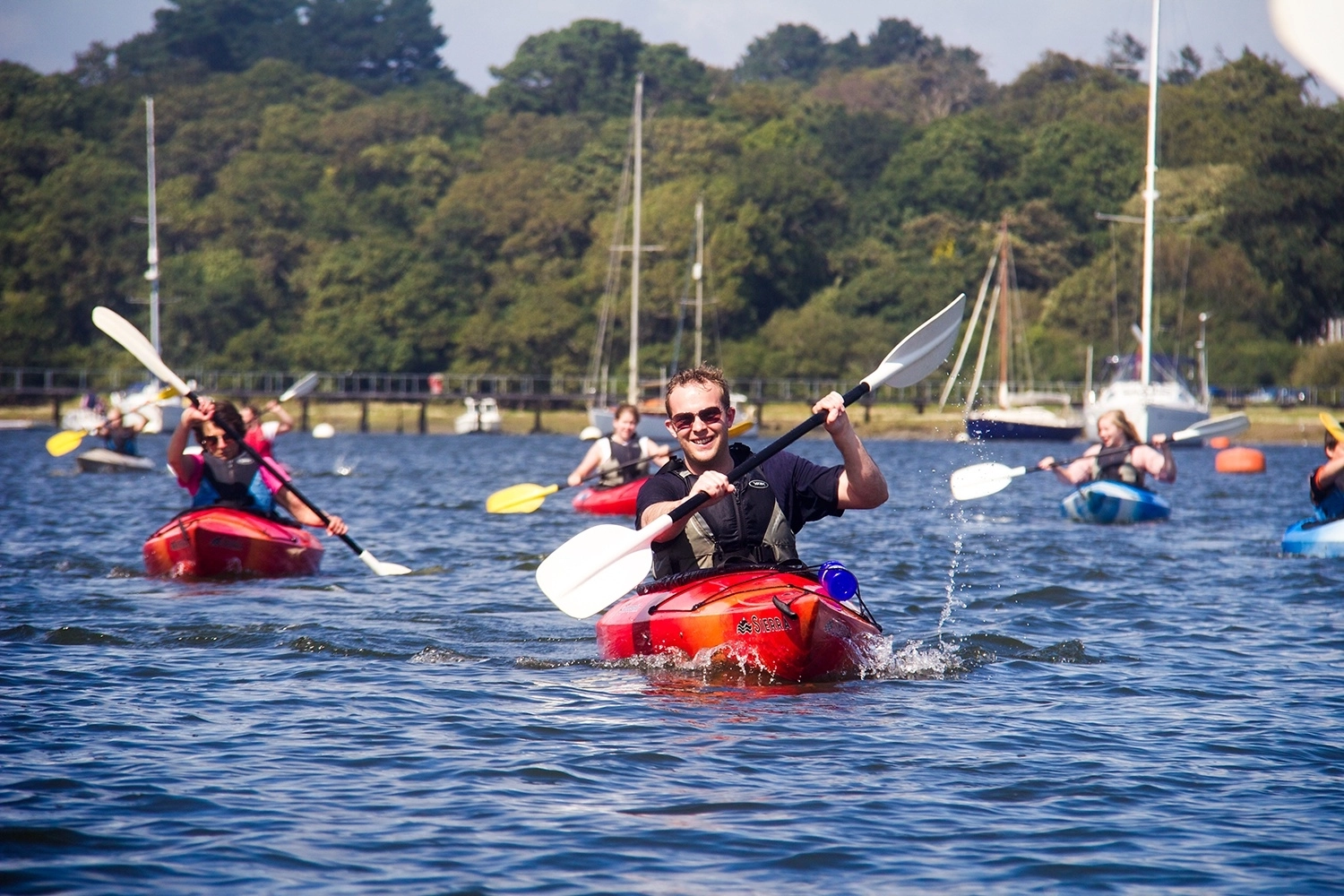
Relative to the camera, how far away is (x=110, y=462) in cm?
2677

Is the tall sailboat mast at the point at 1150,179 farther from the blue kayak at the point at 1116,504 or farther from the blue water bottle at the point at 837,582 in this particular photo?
the blue water bottle at the point at 837,582

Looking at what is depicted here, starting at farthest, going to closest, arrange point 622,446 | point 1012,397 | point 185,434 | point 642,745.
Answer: point 1012,397 < point 622,446 < point 185,434 < point 642,745

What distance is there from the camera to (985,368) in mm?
56000

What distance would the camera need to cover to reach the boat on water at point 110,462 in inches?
1053

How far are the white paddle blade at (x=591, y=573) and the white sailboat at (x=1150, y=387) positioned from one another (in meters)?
16.9

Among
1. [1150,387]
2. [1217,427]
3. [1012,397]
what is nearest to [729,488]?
[1217,427]

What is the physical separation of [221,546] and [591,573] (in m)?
4.61

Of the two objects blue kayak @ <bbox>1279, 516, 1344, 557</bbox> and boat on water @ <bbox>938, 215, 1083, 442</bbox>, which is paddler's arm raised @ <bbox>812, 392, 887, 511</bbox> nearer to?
blue kayak @ <bbox>1279, 516, 1344, 557</bbox>

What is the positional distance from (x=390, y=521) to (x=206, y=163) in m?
67.4

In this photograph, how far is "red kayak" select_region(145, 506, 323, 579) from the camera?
36.8 feet

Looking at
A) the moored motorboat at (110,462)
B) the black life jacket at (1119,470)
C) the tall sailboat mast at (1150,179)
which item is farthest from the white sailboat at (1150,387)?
the moored motorboat at (110,462)

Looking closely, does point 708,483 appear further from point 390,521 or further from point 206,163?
point 206,163

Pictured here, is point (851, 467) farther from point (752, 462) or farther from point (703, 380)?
point (703, 380)

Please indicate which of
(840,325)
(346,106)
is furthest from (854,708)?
(346,106)
